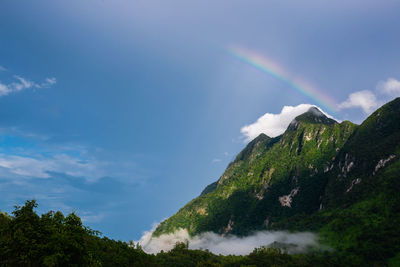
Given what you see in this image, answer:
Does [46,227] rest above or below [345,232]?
below

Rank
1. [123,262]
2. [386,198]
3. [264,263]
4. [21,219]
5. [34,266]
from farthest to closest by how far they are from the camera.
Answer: [386,198] < [264,263] < [123,262] < [21,219] < [34,266]

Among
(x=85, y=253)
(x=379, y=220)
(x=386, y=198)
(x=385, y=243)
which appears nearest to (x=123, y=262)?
(x=85, y=253)

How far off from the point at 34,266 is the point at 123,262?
183 ft

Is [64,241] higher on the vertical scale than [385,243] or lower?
lower

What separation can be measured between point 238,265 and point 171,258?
46.8 meters

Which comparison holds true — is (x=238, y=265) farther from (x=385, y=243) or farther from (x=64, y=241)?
(x=64, y=241)

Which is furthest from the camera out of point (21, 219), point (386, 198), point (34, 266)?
point (386, 198)

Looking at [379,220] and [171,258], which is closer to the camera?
[379,220]

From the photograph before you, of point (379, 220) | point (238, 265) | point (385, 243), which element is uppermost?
point (379, 220)

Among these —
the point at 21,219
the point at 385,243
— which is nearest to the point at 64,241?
the point at 21,219

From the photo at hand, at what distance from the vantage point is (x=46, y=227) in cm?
2878

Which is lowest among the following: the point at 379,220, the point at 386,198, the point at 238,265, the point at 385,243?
the point at 238,265

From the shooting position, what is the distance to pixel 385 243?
144 m

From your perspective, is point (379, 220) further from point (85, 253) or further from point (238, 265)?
point (85, 253)
